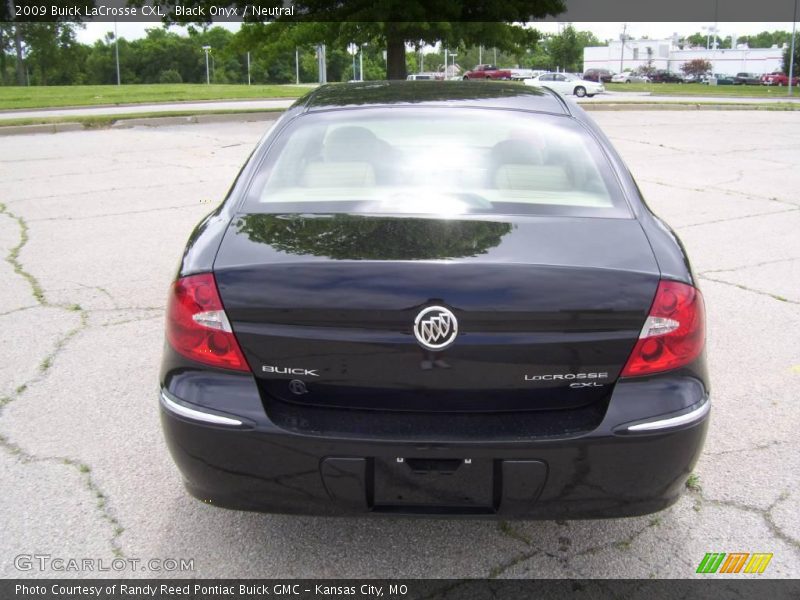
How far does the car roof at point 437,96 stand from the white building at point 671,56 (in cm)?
9756

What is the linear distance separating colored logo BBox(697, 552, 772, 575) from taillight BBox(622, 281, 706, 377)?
0.75 m

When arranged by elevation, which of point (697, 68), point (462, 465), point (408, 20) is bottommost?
point (462, 465)

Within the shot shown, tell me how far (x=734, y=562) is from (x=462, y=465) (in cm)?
109

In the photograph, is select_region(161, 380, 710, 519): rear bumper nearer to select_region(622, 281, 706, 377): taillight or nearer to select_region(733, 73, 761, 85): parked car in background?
select_region(622, 281, 706, 377): taillight

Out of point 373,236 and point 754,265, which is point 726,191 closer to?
point 754,265

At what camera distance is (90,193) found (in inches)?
355

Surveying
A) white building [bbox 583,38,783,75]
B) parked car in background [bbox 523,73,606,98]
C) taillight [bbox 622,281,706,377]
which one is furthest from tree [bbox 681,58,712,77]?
taillight [bbox 622,281,706,377]

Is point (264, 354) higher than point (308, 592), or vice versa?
point (264, 354)

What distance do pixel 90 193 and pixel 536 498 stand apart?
8.09 metres

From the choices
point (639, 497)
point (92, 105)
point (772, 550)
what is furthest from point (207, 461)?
point (92, 105)

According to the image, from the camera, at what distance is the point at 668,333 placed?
222cm

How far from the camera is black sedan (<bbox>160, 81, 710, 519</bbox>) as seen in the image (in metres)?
2.13

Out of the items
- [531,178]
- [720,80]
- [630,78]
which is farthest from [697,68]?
[531,178]

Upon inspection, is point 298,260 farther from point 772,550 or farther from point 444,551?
point 772,550
